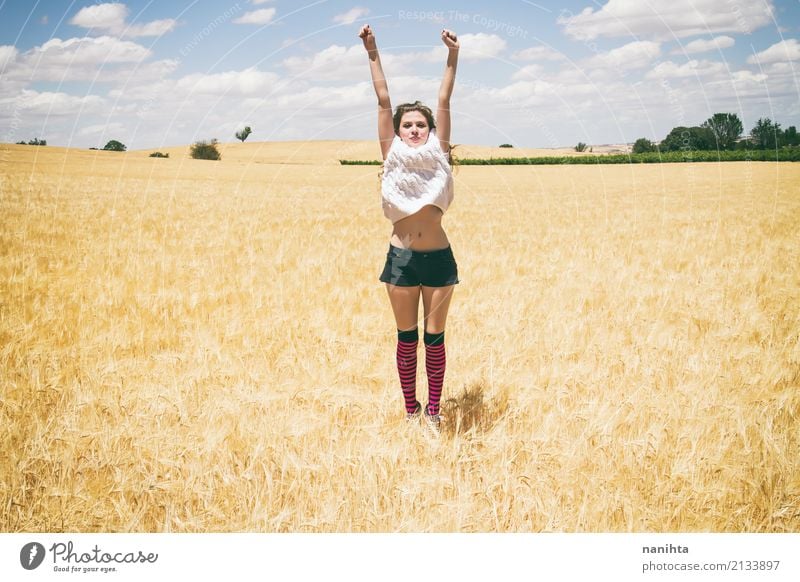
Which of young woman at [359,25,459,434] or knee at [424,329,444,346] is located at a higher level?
young woman at [359,25,459,434]

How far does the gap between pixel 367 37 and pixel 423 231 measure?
120cm

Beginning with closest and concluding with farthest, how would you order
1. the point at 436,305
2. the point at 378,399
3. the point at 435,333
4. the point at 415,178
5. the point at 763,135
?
the point at 415,178
the point at 436,305
the point at 435,333
the point at 378,399
the point at 763,135

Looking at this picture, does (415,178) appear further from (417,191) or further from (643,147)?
(643,147)

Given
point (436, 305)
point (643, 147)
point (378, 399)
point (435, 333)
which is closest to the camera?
point (436, 305)

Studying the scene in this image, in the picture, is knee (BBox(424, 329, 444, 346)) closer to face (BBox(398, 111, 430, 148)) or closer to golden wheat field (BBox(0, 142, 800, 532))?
golden wheat field (BBox(0, 142, 800, 532))

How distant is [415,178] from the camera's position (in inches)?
130

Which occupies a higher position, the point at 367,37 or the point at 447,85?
the point at 367,37

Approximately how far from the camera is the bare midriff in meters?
3.34

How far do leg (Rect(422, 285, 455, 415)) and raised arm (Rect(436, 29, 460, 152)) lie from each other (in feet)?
3.17

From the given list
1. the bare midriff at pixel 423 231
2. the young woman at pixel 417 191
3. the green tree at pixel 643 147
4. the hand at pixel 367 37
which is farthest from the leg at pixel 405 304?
the green tree at pixel 643 147

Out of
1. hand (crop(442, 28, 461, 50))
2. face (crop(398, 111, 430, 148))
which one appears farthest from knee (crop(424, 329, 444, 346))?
hand (crop(442, 28, 461, 50))

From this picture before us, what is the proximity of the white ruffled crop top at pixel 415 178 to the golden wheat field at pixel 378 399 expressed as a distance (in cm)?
140

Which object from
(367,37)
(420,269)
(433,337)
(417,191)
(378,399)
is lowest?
(378,399)

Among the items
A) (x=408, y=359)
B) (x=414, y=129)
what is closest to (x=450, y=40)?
(x=414, y=129)
